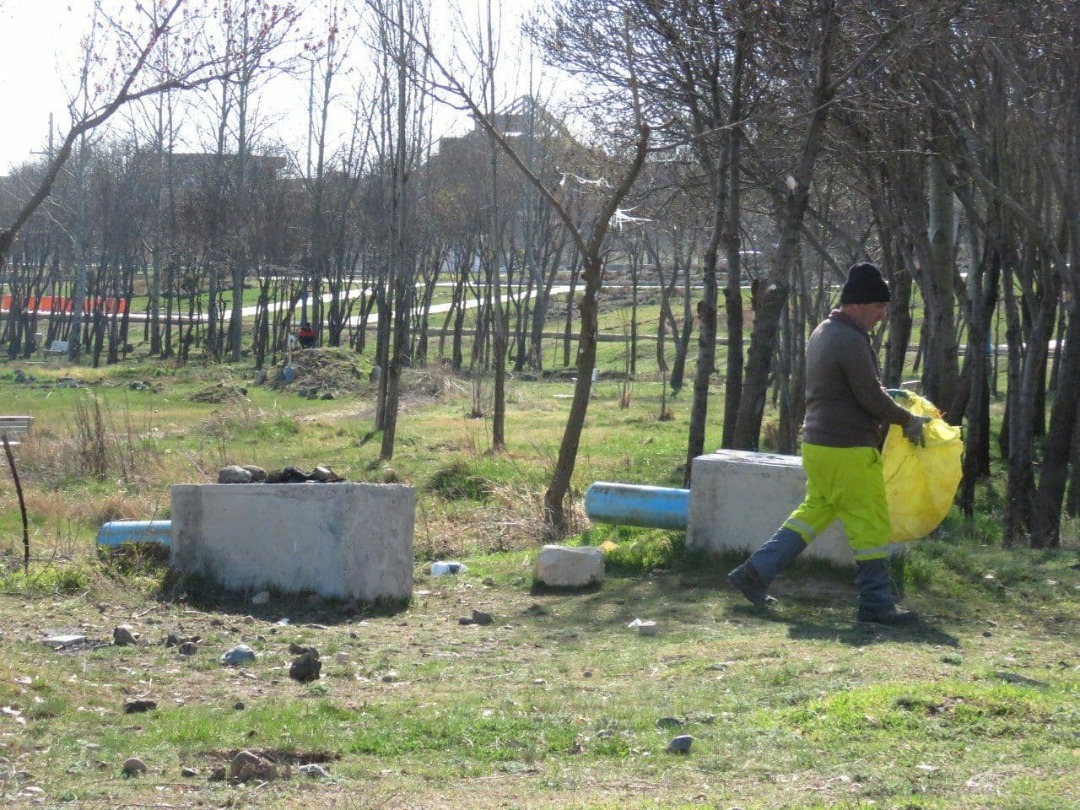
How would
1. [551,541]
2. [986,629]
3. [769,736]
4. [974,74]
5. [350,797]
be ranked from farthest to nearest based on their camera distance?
[974,74] → [551,541] → [986,629] → [769,736] → [350,797]

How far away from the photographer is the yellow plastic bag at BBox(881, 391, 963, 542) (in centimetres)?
812

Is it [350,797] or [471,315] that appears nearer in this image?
[350,797]

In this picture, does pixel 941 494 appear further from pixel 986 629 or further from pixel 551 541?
pixel 551 541

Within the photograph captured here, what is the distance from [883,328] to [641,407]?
6415 mm

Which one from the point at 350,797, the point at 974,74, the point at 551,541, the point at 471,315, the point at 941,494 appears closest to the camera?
the point at 350,797

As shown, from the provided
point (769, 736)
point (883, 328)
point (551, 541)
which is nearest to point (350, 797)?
point (769, 736)

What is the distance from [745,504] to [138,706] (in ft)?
15.9

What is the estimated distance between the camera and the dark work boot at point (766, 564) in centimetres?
771

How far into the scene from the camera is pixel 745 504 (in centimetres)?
920

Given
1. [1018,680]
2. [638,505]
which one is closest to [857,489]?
[1018,680]

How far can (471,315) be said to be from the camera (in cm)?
6662

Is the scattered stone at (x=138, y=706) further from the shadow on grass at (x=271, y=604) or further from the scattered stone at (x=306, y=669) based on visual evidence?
the shadow on grass at (x=271, y=604)

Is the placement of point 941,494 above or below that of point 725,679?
above

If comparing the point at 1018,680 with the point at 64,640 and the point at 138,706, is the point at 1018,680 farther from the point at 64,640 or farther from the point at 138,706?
the point at 64,640
